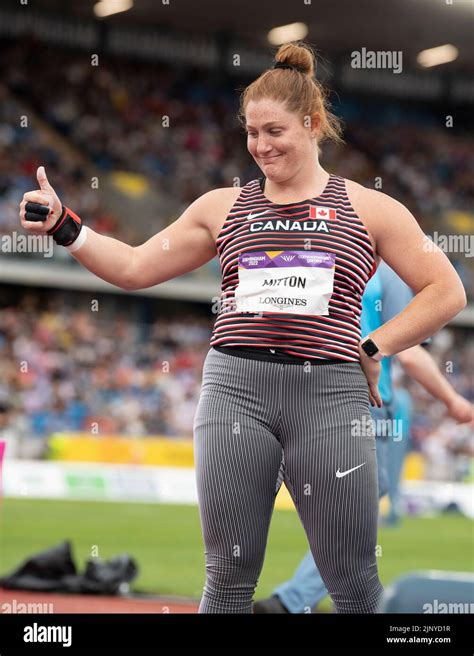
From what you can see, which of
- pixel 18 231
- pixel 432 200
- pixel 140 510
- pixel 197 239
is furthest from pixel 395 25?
pixel 197 239

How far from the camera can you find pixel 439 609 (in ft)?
11.3

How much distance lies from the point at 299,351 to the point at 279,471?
0.39 meters

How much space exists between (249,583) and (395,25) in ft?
83.2

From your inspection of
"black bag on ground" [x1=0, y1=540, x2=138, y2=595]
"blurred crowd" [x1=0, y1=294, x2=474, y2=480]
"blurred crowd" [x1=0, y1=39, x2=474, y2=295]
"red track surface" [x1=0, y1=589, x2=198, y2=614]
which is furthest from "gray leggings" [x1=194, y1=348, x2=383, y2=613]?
"blurred crowd" [x1=0, y1=39, x2=474, y2=295]

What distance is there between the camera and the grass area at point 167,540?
32.2 ft

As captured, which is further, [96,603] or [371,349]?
[96,603]

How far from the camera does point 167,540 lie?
1245 centimetres

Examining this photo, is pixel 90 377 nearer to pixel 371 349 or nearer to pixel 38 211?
pixel 38 211

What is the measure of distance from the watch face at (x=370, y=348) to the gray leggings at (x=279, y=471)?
10 cm

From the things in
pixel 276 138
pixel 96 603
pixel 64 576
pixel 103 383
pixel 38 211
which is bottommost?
pixel 96 603

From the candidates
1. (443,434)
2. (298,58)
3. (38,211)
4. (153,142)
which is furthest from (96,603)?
(153,142)

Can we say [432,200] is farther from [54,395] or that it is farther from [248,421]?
[248,421]

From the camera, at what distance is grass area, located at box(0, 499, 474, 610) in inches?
387

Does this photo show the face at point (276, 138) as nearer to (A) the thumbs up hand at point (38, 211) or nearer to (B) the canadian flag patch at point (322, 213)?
(B) the canadian flag patch at point (322, 213)
